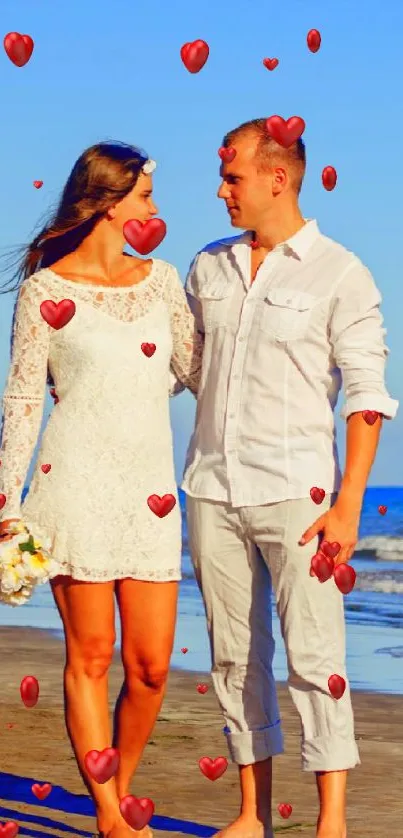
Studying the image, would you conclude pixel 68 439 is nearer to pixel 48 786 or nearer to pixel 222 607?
pixel 222 607

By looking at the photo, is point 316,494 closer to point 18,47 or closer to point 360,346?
point 360,346

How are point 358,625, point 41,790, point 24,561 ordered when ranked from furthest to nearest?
point 358,625, point 41,790, point 24,561

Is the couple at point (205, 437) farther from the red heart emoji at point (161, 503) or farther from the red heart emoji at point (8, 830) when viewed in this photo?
the red heart emoji at point (8, 830)

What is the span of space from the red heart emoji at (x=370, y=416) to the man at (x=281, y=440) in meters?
0.01

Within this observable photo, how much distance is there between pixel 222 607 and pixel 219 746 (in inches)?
122

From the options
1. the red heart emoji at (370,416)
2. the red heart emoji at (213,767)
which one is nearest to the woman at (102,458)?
the red heart emoji at (370,416)

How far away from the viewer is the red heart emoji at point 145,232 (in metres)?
5.80

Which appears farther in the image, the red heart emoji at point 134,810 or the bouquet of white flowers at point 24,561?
the red heart emoji at point 134,810

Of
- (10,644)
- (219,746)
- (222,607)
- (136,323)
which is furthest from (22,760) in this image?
(10,644)

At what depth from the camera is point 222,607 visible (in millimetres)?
5934

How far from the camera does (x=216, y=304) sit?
5887 mm

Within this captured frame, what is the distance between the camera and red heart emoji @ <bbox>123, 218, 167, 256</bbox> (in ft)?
19.0

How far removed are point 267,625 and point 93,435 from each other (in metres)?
0.99

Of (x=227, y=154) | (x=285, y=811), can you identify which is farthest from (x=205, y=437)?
(x=285, y=811)
